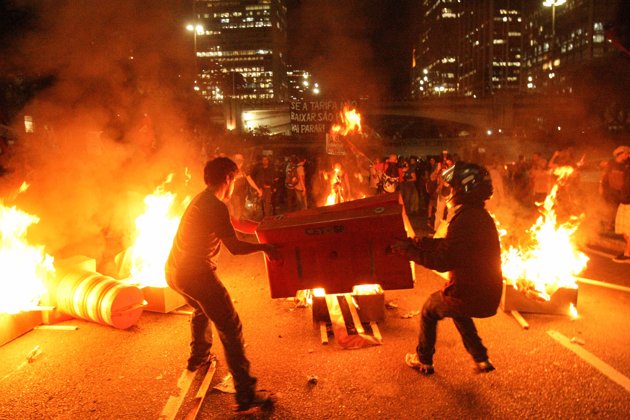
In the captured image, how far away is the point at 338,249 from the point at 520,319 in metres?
2.58

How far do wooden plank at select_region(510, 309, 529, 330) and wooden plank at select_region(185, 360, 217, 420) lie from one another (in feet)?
10.5

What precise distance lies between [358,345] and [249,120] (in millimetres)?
66265

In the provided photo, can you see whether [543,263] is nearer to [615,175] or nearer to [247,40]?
[615,175]

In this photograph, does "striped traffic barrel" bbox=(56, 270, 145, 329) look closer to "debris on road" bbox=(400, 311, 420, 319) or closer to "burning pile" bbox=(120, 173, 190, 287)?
"burning pile" bbox=(120, 173, 190, 287)

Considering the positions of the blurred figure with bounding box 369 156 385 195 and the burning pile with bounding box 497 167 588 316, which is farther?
the blurred figure with bounding box 369 156 385 195

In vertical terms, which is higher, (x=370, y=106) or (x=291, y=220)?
(x=370, y=106)

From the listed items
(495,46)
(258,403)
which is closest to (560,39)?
(495,46)

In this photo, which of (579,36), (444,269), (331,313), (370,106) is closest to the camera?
(444,269)

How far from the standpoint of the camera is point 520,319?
5336 mm

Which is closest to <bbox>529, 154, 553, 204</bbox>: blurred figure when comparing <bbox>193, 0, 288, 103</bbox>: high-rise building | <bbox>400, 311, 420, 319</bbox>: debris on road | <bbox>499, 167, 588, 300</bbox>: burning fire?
<bbox>499, 167, 588, 300</bbox>: burning fire

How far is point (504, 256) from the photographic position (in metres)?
5.94

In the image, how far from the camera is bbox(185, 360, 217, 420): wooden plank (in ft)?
11.9

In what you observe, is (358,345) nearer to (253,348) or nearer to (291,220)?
(253,348)

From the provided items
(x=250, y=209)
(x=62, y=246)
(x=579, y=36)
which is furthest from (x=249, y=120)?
(x=579, y=36)
